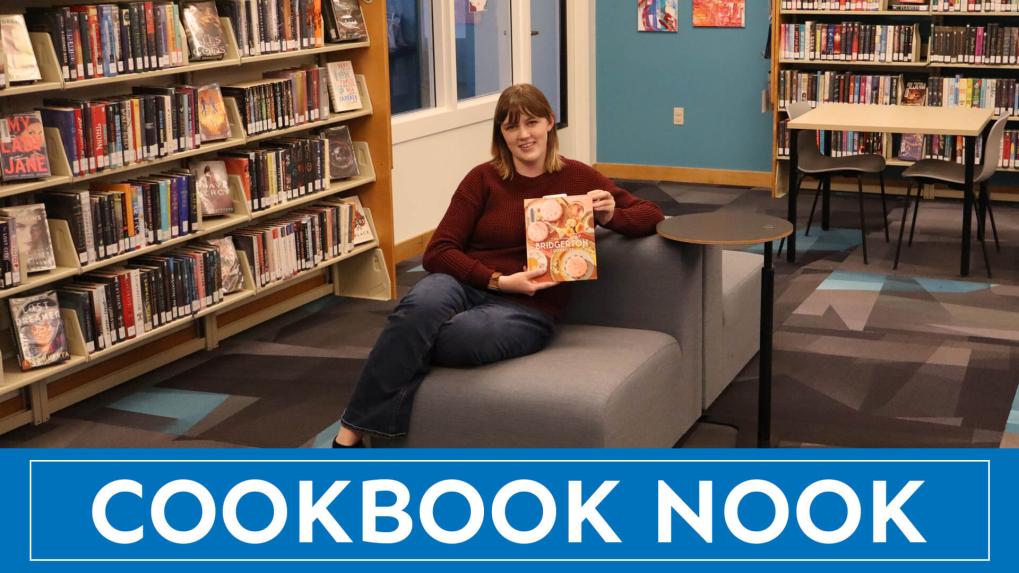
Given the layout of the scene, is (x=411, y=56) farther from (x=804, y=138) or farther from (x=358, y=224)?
(x=804, y=138)

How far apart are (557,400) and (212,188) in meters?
2.22

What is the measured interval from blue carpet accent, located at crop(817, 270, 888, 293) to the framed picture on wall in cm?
294

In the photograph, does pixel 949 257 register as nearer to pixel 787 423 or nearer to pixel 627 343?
pixel 787 423

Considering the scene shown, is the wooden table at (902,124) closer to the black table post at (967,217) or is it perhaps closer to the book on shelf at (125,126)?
the black table post at (967,217)

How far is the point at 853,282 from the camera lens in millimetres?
5945

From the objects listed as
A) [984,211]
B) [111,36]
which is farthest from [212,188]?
[984,211]

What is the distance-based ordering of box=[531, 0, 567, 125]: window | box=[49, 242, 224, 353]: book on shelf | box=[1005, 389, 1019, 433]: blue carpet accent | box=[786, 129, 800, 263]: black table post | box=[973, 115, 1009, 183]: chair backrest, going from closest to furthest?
box=[1005, 389, 1019, 433]: blue carpet accent, box=[49, 242, 224, 353]: book on shelf, box=[973, 115, 1009, 183]: chair backrest, box=[786, 129, 800, 263]: black table post, box=[531, 0, 567, 125]: window

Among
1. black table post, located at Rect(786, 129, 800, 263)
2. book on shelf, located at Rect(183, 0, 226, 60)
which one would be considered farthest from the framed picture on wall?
book on shelf, located at Rect(183, 0, 226, 60)

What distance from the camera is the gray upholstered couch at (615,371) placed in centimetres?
331

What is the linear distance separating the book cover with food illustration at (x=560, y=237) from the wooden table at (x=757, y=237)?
0.24 meters

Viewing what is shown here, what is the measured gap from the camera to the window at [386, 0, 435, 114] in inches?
269

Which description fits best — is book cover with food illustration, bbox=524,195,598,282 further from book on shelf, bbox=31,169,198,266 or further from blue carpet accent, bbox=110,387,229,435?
book on shelf, bbox=31,169,198,266

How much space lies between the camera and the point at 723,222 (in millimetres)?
3846

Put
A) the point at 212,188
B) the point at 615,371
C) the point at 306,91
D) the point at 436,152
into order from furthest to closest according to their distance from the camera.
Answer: the point at 436,152 → the point at 306,91 → the point at 212,188 → the point at 615,371
